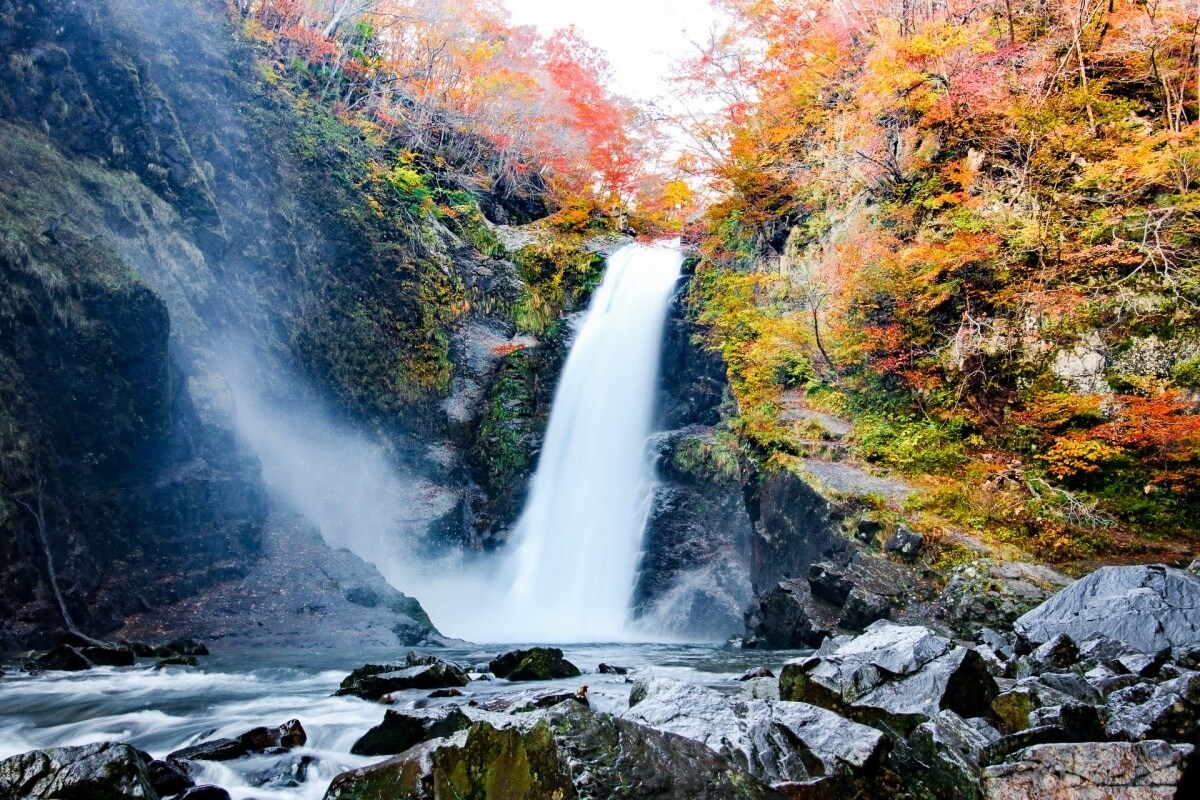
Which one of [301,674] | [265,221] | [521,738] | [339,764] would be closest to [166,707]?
[301,674]

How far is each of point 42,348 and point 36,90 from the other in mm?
5703

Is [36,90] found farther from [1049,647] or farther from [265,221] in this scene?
[1049,647]

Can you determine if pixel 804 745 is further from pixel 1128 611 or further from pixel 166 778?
pixel 1128 611

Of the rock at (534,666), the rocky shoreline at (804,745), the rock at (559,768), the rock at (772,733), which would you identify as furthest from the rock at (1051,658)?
the rock at (534,666)

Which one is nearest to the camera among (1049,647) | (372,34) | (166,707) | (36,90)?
(1049,647)

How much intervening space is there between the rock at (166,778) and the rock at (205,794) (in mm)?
137

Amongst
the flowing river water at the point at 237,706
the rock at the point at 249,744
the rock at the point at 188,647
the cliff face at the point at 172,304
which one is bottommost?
the rock at the point at 188,647

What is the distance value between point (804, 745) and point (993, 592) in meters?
6.64

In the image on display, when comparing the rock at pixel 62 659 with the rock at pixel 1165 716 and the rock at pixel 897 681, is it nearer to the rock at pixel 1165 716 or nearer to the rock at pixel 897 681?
the rock at pixel 897 681

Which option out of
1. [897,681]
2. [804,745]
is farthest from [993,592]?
[804,745]

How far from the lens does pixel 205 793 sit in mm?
4078

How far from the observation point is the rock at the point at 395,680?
260 inches

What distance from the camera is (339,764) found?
16.1ft

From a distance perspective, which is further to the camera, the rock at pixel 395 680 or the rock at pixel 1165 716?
the rock at pixel 395 680
